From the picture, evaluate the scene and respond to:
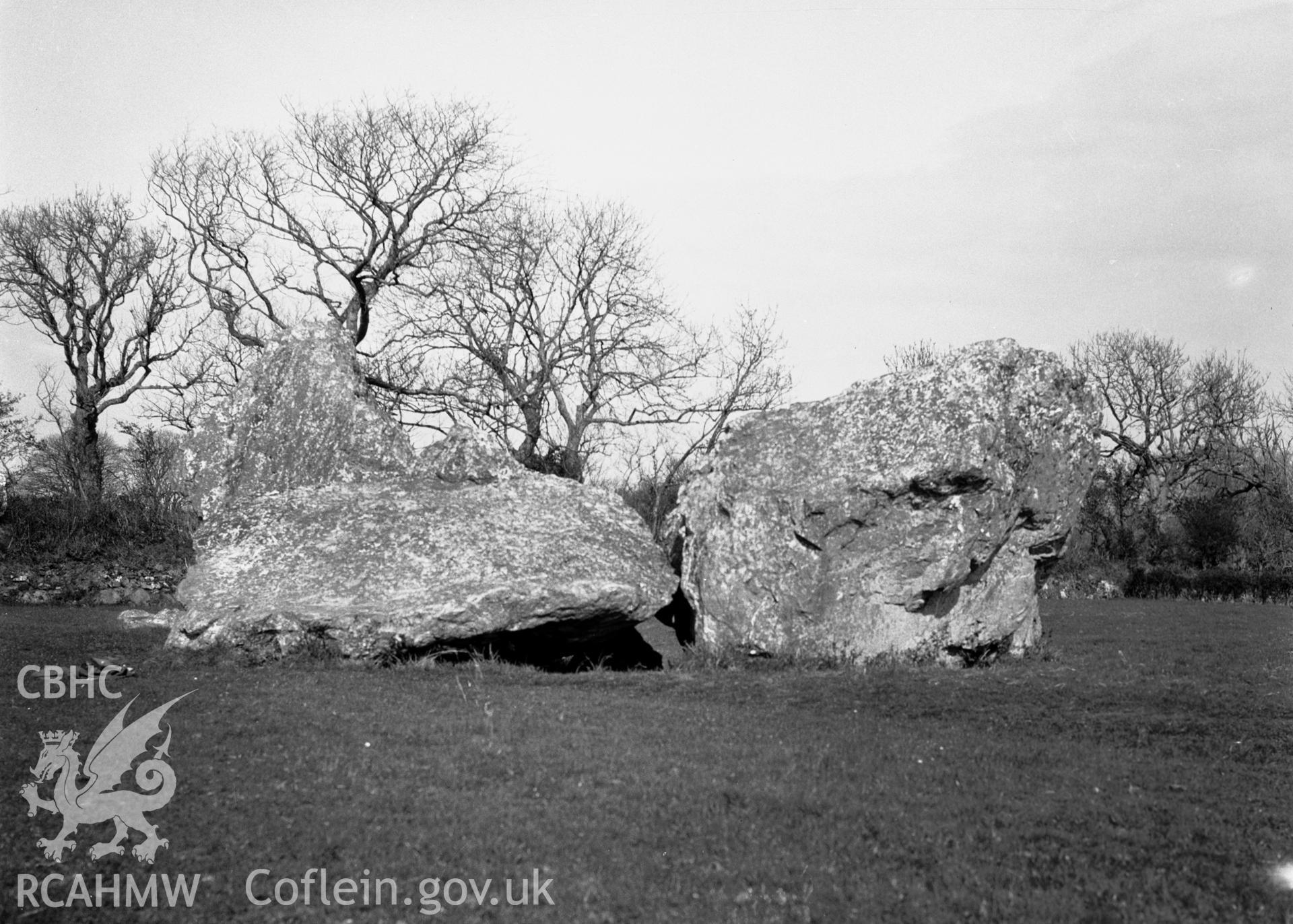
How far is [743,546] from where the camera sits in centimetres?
1293

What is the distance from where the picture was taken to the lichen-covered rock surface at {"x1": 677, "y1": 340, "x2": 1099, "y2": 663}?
40.9ft

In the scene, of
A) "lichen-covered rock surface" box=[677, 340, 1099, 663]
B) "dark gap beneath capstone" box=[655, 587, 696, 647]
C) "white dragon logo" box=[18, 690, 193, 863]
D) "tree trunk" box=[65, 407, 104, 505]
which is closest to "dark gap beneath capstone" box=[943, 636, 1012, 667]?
"lichen-covered rock surface" box=[677, 340, 1099, 663]

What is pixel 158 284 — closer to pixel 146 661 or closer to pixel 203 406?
pixel 203 406

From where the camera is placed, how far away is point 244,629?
39.5ft

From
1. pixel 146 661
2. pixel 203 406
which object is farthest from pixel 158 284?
pixel 146 661

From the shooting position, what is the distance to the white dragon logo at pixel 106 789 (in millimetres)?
6168

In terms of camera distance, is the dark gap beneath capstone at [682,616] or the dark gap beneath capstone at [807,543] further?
the dark gap beneath capstone at [682,616]

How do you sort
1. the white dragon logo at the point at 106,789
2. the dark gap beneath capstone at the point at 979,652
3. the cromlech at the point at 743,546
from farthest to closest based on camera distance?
1. the dark gap beneath capstone at the point at 979,652
2. the cromlech at the point at 743,546
3. the white dragon logo at the point at 106,789

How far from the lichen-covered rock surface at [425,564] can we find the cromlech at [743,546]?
0.03 metres

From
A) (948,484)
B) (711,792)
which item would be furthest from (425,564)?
(711,792)

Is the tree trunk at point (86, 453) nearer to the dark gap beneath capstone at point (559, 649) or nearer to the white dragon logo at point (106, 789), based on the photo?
the dark gap beneath capstone at point (559, 649)

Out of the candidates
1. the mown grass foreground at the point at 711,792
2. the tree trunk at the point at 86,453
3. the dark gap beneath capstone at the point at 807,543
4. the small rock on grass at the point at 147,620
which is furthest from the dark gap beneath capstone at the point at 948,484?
the tree trunk at the point at 86,453

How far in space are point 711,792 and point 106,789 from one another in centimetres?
385

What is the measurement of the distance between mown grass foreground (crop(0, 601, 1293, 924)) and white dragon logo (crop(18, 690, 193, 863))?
0.35 feet
